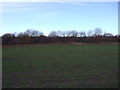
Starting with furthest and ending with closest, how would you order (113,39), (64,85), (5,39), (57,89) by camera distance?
(113,39) → (5,39) → (64,85) → (57,89)

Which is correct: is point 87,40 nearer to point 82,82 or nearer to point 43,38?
point 43,38

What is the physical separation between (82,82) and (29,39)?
6776cm

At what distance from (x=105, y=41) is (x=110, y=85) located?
223ft

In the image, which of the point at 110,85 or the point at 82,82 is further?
the point at 82,82

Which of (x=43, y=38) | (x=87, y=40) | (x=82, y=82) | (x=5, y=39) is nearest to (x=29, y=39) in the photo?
(x=43, y=38)

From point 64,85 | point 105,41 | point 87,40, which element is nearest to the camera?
→ point 64,85

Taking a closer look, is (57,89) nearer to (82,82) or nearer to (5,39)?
(82,82)

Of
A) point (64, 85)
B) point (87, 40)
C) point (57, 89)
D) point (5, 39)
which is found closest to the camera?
point (57, 89)

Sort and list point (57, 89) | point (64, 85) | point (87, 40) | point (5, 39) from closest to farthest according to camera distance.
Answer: point (57, 89), point (64, 85), point (5, 39), point (87, 40)

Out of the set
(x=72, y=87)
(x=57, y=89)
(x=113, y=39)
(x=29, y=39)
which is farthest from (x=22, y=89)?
(x=29, y=39)

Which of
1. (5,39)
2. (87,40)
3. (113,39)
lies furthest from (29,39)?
(113,39)

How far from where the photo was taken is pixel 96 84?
→ 10.1 m

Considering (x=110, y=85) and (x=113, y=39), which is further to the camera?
(x=113, y=39)

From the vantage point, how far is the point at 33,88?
9.67 metres
